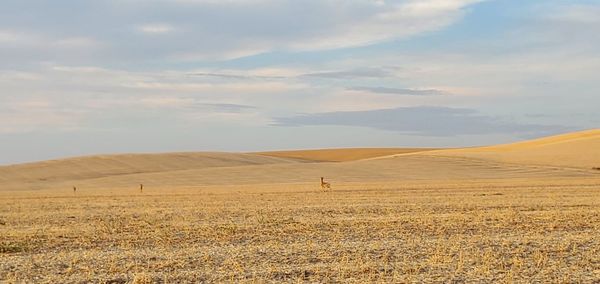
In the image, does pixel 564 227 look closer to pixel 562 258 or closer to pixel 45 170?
pixel 562 258

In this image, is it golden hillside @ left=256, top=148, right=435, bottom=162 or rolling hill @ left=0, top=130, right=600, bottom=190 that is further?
golden hillside @ left=256, top=148, right=435, bottom=162

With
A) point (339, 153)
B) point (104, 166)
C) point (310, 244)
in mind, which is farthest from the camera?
point (339, 153)

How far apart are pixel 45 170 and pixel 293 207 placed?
2157 inches

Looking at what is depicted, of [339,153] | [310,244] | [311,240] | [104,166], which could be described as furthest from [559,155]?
[310,244]

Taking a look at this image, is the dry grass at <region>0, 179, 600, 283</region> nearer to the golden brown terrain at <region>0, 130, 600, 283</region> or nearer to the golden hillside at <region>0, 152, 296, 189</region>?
the golden brown terrain at <region>0, 130, 600, 283</region>

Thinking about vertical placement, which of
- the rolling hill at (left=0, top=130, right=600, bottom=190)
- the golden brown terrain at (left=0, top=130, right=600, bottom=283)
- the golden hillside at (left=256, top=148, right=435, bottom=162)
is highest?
the golden hillside at (left=256, top=148, right=435, bottom=162)

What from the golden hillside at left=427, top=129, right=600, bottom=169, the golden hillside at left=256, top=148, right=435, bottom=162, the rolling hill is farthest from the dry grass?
the golden hillside at left=256, top=148, right=435, bottom=162

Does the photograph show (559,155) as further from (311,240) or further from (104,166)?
(311,240)

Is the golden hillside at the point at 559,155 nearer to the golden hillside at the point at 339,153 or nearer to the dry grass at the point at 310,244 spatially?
the golden hillside at the point at 339,153

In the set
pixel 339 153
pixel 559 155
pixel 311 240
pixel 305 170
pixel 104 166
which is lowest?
pixel 311 240

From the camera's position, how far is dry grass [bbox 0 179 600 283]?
1374cm

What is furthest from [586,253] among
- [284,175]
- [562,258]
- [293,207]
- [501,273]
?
[284,175]

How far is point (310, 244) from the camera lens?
18.0 m

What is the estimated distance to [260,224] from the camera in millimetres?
23766
